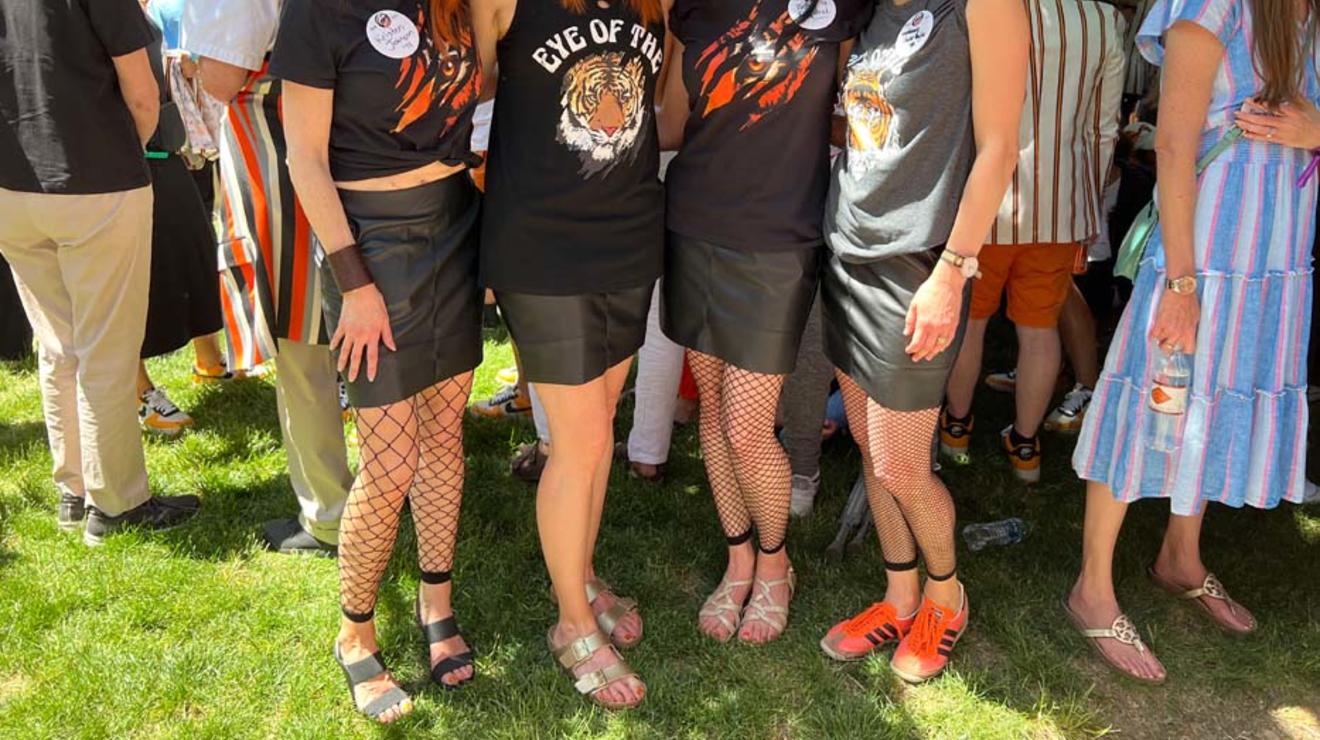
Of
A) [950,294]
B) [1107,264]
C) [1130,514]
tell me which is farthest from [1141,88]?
[950,294]

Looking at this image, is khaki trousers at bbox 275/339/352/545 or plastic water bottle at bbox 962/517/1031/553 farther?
plastic water bottle at bbox 962/517/1031/553

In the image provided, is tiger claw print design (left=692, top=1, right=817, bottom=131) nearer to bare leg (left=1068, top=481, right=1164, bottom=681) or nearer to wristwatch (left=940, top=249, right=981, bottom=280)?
A: wristwatch (left=940, top=249, right=981, bottom=280)

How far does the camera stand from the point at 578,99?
240 cm

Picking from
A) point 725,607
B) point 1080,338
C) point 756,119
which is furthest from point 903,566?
point 1080,338

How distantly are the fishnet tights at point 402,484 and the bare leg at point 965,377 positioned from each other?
204 cm

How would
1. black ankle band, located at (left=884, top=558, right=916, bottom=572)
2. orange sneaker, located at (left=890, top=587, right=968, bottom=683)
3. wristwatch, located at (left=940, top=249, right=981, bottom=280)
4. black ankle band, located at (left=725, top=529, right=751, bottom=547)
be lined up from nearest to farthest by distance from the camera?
wristwatch, located at (left=940, top=249, right=981, bottom=280) → orange sneaker, located at (left=890, top=587, right=968, bottom=683) → black ankle band, located at (left=884, top=558, right=916, bottom=572) → black ankle band, located at (left=725, top=529, right=751, bottom=547)

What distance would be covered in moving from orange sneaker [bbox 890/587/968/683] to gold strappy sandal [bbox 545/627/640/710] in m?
0.70

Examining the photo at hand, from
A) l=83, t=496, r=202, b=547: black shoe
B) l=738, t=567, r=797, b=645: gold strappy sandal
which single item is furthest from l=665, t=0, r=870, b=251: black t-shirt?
l=83, t=496, r=202, b=547: black shoe

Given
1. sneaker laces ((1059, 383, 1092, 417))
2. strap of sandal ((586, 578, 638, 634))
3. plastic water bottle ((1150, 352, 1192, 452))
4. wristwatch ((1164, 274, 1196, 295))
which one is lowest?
strap of sandal ((586, 578, 638, 634))

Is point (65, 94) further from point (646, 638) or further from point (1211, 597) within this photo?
point (1211, 597)

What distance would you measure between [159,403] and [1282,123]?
3921mm

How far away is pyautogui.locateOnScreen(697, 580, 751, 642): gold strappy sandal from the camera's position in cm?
310

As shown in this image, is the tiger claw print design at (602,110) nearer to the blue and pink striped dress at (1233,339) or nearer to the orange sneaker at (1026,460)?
the blue and pink striped dress at (1233,339)

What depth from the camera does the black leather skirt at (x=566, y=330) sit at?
8.32 feet
